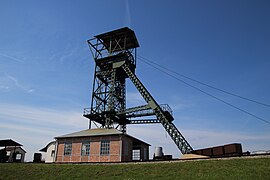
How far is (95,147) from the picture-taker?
26297mm

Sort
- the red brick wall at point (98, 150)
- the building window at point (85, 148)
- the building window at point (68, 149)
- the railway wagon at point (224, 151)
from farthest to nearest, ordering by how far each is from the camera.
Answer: the building window at point (68, 149), the building window at point (85, 148), the red brick wall at point (98, 150), the railway wagon at point (224, 151)

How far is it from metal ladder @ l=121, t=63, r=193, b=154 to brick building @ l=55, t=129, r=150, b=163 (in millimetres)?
4679

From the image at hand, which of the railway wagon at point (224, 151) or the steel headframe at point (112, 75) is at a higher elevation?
the steel headframe at point (112, 75)

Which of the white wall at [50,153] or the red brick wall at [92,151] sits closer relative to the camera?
the red brick wall at [92,151]

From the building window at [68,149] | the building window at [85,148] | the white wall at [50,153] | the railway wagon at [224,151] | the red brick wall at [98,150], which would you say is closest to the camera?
the railway wagon at [224,151]

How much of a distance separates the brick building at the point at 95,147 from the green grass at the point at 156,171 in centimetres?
411

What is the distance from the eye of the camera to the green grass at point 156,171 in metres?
13.9

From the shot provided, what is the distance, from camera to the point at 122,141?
1000 inches

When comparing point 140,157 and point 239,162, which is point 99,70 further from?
point 239,162

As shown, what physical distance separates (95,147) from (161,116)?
10.1 metres

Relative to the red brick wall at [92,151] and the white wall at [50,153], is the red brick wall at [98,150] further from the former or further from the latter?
the white wall at [50,153]

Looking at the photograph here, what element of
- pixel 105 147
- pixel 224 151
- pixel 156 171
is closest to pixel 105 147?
pixel 105 147

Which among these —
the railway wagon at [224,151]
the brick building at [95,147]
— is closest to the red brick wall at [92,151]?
the brick building at [95,147]

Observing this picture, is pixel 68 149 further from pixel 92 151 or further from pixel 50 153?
pixel 50 153
